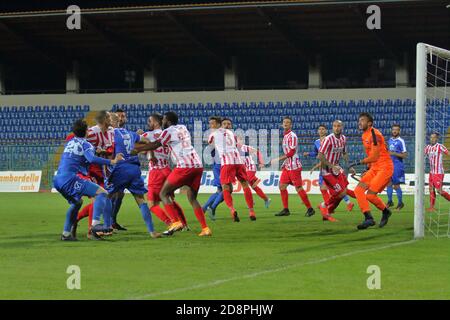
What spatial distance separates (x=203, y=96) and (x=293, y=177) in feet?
70.5

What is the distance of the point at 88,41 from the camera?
135 feet

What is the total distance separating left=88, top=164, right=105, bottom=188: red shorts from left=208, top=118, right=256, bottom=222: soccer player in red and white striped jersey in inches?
125

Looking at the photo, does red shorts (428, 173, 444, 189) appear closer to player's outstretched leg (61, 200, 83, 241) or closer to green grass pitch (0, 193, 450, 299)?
green grass pitch (0, 193, 450, 299)

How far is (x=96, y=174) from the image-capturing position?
1473cm

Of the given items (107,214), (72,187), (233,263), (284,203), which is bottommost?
(233,263)

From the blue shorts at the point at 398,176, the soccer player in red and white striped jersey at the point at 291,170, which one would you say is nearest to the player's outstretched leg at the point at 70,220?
the soccer player in red and white striped jersey at the point at 291,170

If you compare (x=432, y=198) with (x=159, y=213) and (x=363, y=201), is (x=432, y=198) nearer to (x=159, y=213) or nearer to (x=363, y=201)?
(x=363, y=201)

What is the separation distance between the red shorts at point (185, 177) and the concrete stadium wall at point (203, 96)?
83.9 ft

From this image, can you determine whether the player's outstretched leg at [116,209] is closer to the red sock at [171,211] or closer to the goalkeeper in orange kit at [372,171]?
the red sock at [171,211]

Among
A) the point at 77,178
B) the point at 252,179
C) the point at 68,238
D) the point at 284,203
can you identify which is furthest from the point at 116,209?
the point at 252,179

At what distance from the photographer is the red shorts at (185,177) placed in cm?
1396

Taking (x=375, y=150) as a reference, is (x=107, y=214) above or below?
below

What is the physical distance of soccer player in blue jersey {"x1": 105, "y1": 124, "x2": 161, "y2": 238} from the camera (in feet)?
46.3
